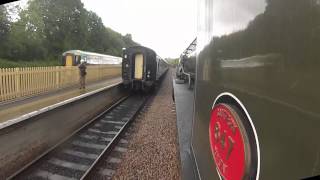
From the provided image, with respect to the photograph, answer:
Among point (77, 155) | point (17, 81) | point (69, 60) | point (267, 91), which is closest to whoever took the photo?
point (267, 91)

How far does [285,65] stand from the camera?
101 centimetres

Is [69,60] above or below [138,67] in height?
above

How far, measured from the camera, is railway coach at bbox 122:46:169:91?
1684 cm

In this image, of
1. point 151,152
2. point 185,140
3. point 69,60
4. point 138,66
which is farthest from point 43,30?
point 185,140

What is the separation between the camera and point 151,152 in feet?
21.7

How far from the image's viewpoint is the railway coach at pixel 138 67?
16.8m

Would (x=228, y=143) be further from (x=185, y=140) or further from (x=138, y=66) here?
(x=138, y=66)

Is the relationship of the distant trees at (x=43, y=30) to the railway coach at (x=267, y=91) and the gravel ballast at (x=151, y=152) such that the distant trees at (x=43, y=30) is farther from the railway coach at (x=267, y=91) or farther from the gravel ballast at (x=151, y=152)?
the railway coach at (x=267, y=91)

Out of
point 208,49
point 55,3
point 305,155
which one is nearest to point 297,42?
point 305,155

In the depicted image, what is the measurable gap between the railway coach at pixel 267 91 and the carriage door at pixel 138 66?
15.0 metres

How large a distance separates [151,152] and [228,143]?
16.9 feet

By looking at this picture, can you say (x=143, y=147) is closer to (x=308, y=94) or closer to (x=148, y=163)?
(x=148, y=163)

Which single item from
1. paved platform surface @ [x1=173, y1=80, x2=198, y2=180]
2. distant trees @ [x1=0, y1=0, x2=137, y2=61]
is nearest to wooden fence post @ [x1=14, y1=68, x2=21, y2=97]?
paved platform surface @ [x1=173, y1=80, x2=198, y2=180]

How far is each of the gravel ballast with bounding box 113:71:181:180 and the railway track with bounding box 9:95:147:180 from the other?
597mm
